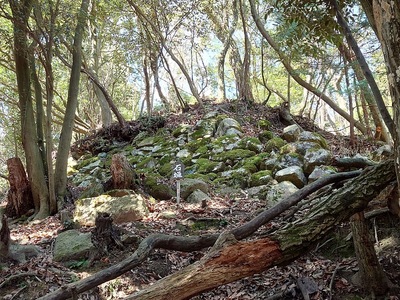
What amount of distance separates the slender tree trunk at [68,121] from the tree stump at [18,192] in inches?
23.8

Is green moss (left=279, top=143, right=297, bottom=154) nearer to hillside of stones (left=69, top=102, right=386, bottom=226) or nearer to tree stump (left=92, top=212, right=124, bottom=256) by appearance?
hillside of stones (left=69, top=102, right=386, bottom=226)

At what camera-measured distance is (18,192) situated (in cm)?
672

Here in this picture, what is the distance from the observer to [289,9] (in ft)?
13.9

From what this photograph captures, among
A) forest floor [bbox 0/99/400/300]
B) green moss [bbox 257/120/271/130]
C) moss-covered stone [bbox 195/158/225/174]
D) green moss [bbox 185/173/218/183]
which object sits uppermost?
green moss [bbox 257/120/271/130]

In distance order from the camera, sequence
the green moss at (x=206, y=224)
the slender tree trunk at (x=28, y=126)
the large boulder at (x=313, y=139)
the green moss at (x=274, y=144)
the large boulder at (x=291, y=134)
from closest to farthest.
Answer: the green moss at (x=206, y=224) → the slender tree trunk at (x=28, y=126) → the large boulder at (x=313, y=139) → the green moss at (x=274, y=144) → the large boulder at (x=291, y=134)

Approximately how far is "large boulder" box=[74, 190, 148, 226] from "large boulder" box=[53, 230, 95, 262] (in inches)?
33.6

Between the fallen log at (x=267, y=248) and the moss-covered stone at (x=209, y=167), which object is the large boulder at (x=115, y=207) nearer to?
the moss-covered stone at (x=209, y=167)

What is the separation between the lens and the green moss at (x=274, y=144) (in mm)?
8078

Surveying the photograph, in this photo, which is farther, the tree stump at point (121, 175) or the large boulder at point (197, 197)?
the tree stump at point (121, 175)

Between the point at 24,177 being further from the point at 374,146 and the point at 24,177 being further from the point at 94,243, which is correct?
the point at 374,146

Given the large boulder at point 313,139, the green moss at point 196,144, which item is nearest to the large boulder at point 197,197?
the large boulder at point 313,139

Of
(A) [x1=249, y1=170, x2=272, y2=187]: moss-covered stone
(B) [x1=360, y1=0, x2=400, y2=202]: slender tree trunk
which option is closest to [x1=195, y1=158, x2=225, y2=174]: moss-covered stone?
(A) [x1=249, y1=170, x2=272, y2=187]: moss-covered stone

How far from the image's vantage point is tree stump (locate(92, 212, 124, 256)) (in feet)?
12.9

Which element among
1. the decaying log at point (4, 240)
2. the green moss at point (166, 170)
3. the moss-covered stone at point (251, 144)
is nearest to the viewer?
the decaying log at point (4, 240)
